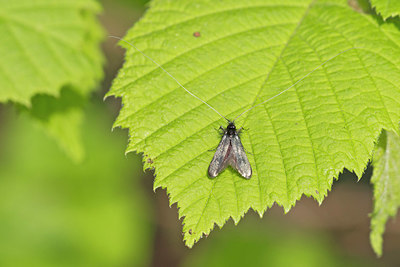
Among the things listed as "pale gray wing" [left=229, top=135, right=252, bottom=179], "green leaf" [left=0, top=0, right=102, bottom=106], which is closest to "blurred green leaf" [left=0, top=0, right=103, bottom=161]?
"green leaf" [left=0, top=0, right=102, bottom=106]

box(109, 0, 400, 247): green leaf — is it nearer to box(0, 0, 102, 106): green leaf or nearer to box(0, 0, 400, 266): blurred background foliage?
box(0, 0, 102, 106): green leaf

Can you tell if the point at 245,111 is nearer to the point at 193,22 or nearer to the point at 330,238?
the point at 193,22

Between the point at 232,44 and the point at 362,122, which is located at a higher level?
the point at 232,44

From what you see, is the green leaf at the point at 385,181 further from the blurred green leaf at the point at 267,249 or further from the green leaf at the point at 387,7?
the blurred green leaf at the point at 267,249

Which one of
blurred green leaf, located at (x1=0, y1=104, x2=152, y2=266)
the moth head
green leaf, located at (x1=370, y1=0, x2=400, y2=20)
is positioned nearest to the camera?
green leaf, located at (x1=370, y1=0, x2=400, y2=20)

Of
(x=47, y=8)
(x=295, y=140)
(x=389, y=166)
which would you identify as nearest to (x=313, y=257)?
(x=389, y=166)

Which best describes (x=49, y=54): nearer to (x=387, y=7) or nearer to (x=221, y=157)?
(x=221, y=157)
